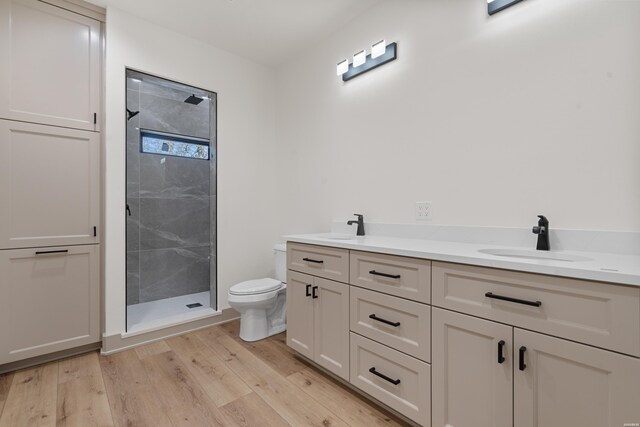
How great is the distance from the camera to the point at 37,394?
1718 millimetres

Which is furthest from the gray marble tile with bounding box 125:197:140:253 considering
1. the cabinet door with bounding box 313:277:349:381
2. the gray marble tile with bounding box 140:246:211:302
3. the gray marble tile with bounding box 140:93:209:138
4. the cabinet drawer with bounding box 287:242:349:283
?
the cabinet door with bounding box 313:277:349:381

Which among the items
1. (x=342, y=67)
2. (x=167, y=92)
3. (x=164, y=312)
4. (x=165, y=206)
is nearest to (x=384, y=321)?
(x=342, y=67)

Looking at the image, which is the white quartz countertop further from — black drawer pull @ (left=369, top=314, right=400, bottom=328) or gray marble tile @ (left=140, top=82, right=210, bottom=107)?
gray marble tile @ (left=140, top=82, right=210, bottom=107)

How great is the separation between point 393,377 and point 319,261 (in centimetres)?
75

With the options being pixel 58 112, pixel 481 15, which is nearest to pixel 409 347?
pixel 481 15

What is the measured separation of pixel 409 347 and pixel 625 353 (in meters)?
0.74

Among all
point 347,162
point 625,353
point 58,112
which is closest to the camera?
point 625,353

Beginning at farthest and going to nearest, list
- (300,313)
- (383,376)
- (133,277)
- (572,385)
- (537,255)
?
(133,277)
(300,313)
(383,376)
(537,255)
(572,385)

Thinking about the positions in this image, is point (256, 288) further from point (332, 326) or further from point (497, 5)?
point (497, 5)

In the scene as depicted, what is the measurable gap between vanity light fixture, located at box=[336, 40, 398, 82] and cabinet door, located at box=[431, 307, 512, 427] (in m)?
1.72

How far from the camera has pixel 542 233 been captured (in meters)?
1.39

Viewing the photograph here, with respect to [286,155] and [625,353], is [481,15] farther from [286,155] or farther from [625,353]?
[286,155]

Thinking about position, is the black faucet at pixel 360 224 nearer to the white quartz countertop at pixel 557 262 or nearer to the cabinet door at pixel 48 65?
the white quartz countertop at pixel 557 262

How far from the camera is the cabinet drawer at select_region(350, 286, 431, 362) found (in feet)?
4.40
